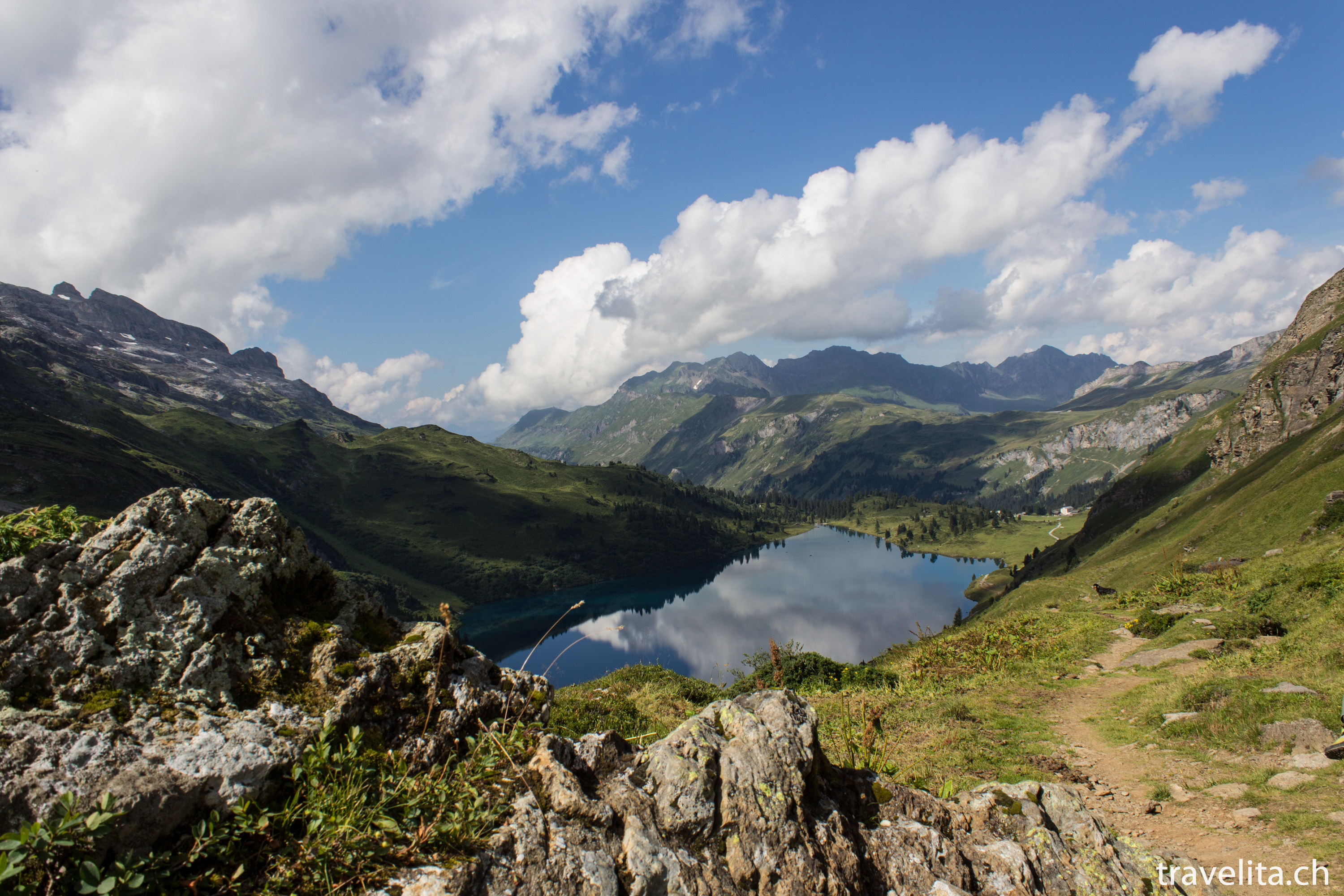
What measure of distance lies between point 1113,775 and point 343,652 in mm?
15589

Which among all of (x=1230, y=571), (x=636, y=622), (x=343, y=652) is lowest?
(x=636, y=622)

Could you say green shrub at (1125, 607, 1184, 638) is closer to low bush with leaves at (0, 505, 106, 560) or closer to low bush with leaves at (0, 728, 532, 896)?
low bush with leaves at (0, 728, 532, 896)

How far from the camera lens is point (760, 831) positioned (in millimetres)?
5723

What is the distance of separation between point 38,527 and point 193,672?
9.34 ft

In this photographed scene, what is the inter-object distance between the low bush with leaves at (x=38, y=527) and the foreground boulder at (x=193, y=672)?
498 millimetres

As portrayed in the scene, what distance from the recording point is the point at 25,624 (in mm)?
4871

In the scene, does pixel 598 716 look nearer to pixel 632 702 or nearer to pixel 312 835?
pixel 632 702

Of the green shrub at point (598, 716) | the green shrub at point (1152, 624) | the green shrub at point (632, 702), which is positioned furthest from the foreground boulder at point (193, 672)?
the green shrub at point (1152, 624)

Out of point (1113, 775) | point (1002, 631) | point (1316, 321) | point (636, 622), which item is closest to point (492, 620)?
point (636, 622)

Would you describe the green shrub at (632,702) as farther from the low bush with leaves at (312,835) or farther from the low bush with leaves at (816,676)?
the low bush with leaves at (312,835)

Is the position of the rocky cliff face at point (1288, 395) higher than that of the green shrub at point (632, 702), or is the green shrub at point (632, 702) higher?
the rocky cliff face at point (1288, 395)

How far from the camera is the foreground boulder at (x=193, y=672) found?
4211 millimetres

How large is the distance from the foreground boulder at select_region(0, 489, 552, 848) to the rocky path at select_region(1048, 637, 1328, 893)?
10894 mm

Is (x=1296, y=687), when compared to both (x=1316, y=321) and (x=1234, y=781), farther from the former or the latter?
(x=1316, y=321)
